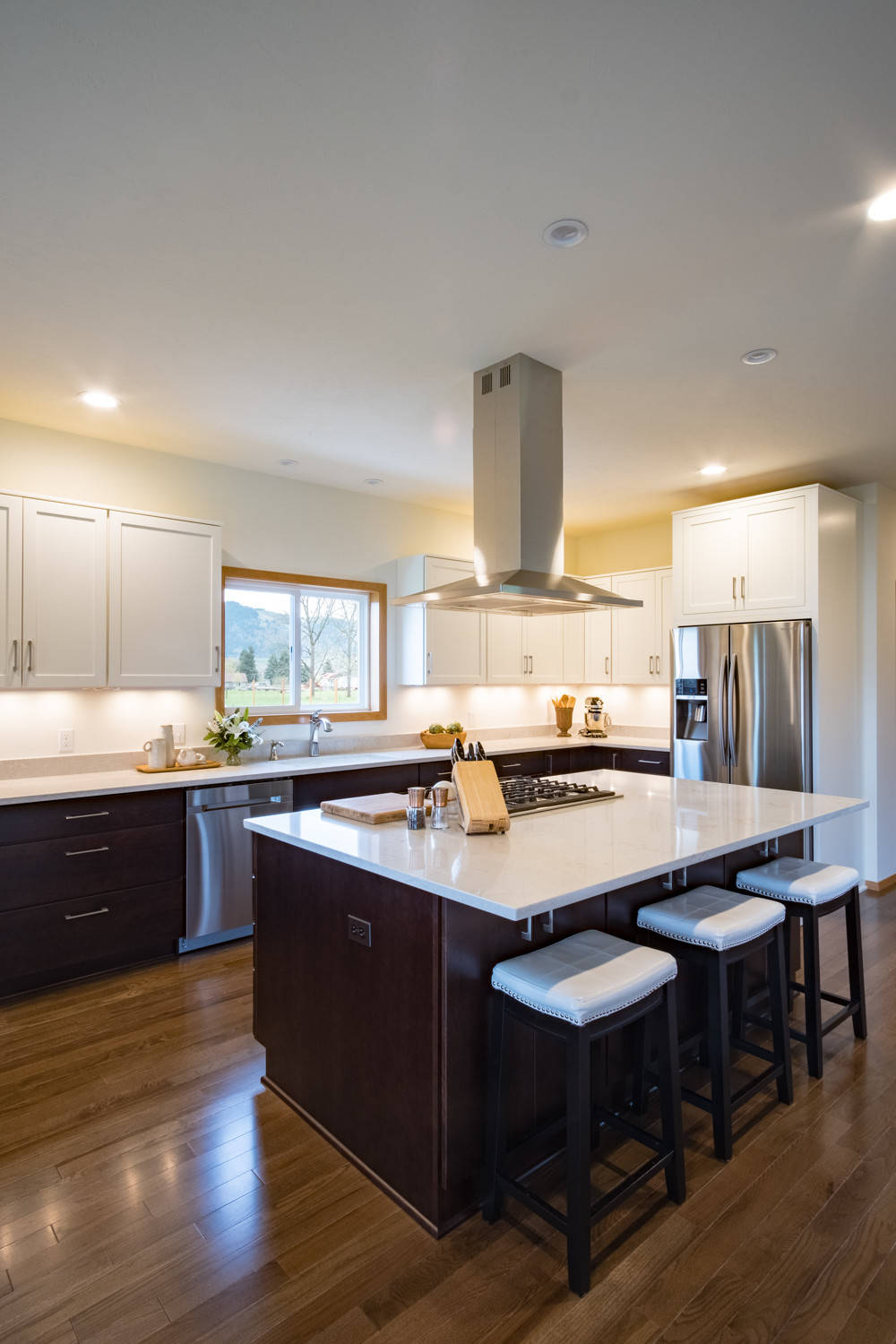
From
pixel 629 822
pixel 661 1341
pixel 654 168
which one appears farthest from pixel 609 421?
pixel 661 1341

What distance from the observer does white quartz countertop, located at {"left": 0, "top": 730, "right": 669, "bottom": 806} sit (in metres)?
3.31

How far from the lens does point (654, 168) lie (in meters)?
1.85

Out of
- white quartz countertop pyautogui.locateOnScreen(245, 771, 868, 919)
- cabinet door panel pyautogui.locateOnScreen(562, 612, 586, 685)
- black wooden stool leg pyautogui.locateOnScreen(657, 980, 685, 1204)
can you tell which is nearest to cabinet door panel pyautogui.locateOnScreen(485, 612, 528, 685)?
cabinet door panel pyautogui.locateOnScreen(562, 612, 586, 685)

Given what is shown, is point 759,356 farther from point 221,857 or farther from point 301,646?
point 221,857

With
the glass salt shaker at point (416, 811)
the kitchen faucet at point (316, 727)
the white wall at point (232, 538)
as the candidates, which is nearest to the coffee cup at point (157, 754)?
the white wall at point (232, 538)

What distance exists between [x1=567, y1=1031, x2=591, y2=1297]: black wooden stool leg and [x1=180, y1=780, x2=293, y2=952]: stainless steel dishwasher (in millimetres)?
2546

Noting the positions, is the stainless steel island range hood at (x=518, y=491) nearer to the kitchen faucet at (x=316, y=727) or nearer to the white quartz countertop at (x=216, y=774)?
the white quartz countertop at (x=216, y=774)

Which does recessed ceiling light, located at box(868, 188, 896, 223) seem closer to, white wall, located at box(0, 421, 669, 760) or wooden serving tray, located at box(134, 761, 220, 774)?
white wall, located at box(0, 421, 669, 760)

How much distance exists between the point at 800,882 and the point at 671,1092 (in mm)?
1033

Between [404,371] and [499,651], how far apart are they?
111 inches

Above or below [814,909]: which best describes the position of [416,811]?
above

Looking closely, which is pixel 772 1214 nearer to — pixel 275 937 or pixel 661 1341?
pixel 661 1341

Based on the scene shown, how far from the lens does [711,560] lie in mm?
4863

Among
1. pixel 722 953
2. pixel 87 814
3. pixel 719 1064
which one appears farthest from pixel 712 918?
pixel 87 814
